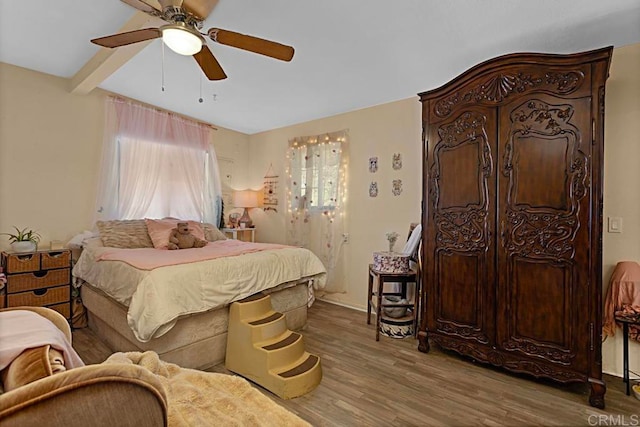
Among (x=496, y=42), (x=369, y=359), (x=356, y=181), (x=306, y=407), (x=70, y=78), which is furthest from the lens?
(x=356, y=181)

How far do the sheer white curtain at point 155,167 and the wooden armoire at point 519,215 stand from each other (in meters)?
3.20

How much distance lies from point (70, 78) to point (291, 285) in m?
3.30

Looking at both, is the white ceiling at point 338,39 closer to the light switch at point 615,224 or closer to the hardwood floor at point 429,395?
the light switch at point 615,224

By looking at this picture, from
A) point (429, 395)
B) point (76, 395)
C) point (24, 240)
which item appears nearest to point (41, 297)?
point (24, 240)

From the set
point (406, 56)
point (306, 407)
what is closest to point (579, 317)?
point (306, 407)

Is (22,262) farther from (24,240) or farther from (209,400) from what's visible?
(209,400)

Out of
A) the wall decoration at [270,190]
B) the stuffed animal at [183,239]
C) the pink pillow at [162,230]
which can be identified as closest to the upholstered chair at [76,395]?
the stuffed animal at [183,239]

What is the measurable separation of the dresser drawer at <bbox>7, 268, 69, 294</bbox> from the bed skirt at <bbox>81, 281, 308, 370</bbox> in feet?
1.01

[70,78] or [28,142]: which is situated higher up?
[70,78]

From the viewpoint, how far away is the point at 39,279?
2943 mm

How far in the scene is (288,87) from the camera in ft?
11.5

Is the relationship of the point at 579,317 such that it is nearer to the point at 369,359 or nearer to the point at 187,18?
the point at 369,359

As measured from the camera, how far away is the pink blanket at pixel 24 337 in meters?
0.76

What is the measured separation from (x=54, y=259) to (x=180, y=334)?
1.77 meters
